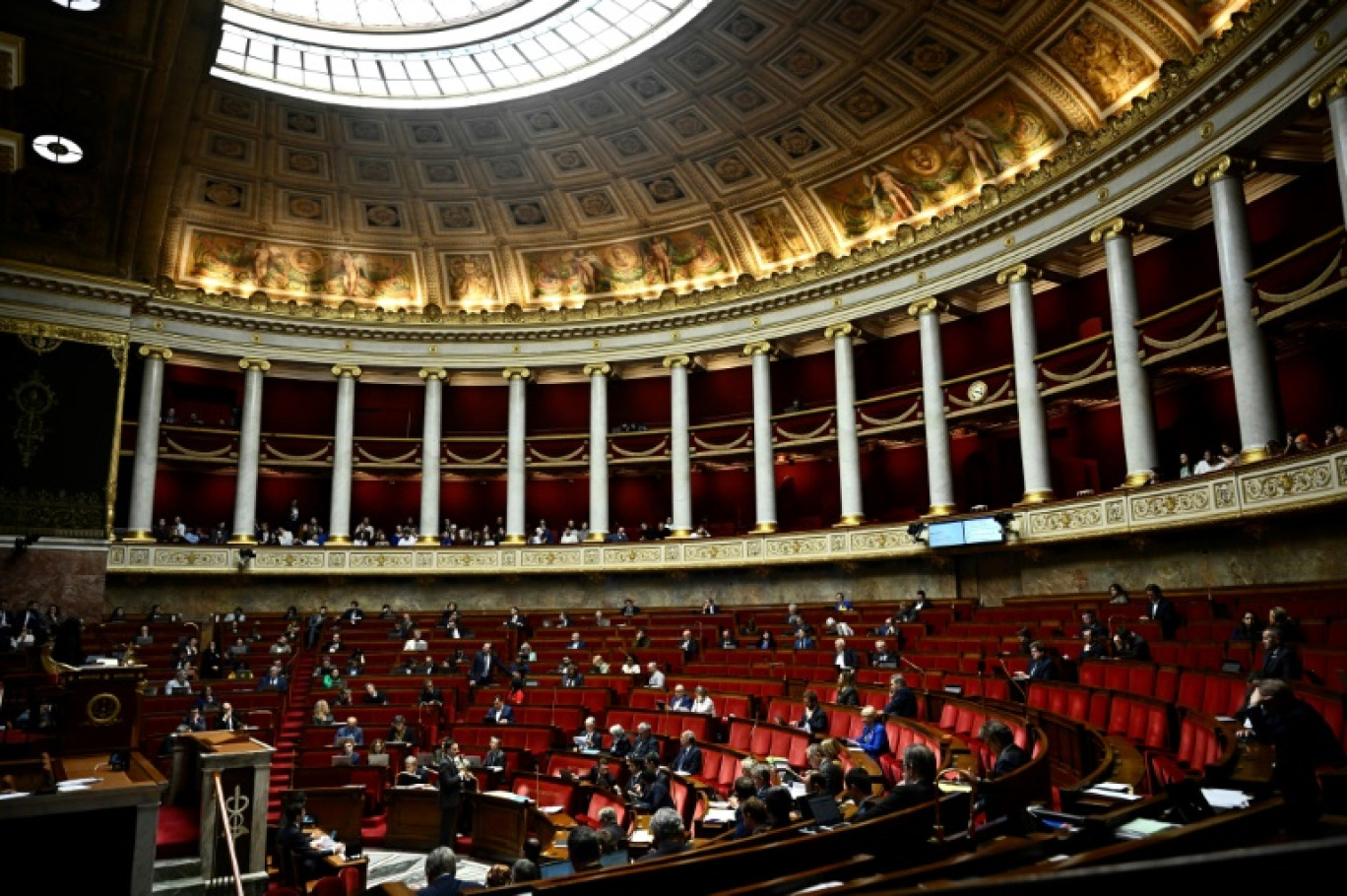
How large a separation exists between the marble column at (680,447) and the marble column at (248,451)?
1170 cm

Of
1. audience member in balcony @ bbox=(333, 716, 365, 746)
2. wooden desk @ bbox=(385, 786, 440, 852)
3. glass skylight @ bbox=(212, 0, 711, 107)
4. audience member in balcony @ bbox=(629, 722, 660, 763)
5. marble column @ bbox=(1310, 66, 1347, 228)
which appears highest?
glass skylight @ bbox=(212, 0, 711, 107)

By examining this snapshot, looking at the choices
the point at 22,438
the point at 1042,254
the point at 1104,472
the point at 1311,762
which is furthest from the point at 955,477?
the point at 22,438

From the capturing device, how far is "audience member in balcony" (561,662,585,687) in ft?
53.1

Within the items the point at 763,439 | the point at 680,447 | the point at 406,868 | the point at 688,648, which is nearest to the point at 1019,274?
the point at 763,439

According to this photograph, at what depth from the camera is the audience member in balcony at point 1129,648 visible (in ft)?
34.3

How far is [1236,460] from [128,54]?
16.3m

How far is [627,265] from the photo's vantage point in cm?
2717

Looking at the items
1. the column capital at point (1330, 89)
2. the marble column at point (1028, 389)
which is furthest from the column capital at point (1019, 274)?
the column capital at point (1330, 89)

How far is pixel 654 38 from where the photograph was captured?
21484 millimetres

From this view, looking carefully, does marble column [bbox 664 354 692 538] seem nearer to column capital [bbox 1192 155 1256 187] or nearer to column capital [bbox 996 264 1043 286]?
column capital [bbox 996 264 1043 286]

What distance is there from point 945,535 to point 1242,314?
23.5 ft

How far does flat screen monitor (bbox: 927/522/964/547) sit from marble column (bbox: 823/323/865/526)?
280 centimetres

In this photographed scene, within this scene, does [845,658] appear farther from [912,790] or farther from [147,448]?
[147,448]

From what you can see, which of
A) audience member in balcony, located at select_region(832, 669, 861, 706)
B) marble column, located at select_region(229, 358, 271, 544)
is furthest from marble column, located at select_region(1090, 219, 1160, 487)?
marble column, located at select_region(229, 358, 271, 544)
